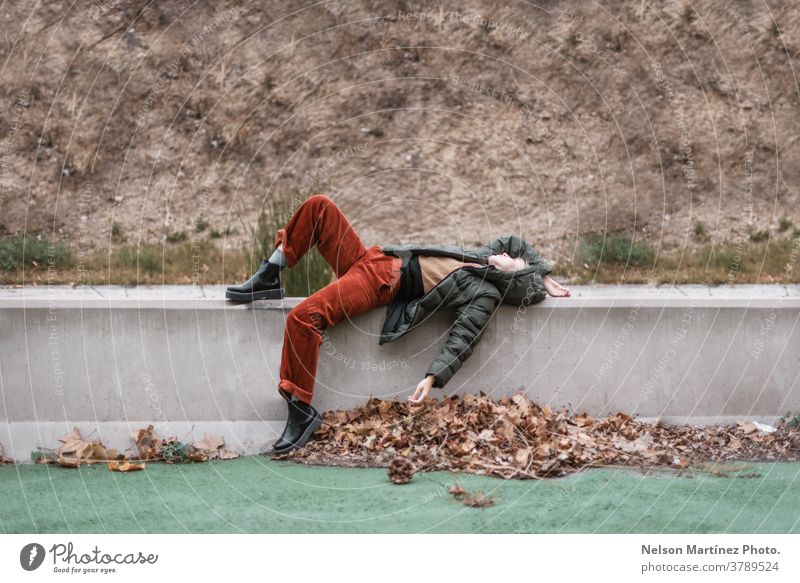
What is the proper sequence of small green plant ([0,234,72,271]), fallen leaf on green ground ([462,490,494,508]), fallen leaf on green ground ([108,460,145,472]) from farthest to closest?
1. small green plant ([0,234,72,271])
2. fallen leaf on green ground ([108,460,145,472])
3. fallen leaf on green ground ([462,490,494,508])

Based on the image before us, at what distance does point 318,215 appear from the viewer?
616 centimetres

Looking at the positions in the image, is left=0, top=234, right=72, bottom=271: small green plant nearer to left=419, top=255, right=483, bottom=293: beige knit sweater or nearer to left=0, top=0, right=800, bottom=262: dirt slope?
left=0, top=0, right=800, bottom=262: dirt slope

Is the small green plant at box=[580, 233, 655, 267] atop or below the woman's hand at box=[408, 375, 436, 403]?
atop

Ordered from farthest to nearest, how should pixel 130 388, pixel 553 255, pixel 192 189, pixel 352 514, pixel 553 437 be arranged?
1. pixel 192 189
2. pixel 553 255
3. pixel 130 388
4. pixel 553 437
5. pixel 352 514

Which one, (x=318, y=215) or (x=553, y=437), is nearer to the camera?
(x=553, y=437)

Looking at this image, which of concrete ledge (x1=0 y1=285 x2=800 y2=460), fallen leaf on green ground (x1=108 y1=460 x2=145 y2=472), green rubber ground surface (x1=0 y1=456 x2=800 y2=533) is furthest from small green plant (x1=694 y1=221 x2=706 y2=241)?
fallen leaf on green ground (x1=108 y1=460 x2=145 y2=472)

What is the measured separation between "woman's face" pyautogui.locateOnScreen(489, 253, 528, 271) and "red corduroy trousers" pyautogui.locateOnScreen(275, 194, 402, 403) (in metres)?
0.60

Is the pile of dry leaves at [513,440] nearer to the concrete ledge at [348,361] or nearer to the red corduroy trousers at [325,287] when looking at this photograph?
the concrete ledge at [348,361]

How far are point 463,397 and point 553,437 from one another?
2.38ft

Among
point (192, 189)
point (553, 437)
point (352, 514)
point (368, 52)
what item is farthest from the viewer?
point (368, 52)

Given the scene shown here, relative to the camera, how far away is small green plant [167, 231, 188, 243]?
1028 centimetres

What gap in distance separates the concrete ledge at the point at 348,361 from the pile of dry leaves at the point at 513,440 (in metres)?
0.17

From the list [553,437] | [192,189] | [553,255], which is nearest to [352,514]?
[553,437]

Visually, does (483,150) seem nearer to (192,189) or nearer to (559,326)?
(192,189)
